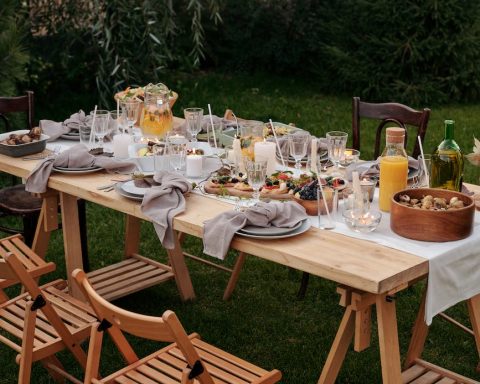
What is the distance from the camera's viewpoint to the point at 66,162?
3727 mm

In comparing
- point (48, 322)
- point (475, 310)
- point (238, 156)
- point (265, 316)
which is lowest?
point (265, 316)

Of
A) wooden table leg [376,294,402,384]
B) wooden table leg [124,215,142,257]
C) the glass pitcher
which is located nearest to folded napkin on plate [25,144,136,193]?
the glass pitcher

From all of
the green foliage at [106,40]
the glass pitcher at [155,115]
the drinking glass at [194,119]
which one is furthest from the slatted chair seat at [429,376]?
the green foliage at [106,40]

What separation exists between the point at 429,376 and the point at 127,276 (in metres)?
1.87

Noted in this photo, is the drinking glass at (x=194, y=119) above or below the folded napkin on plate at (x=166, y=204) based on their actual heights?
above

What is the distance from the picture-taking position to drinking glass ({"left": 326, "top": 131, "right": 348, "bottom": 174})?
3.55 m

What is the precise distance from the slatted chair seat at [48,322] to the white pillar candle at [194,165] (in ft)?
2.39

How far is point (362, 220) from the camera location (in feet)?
9.64

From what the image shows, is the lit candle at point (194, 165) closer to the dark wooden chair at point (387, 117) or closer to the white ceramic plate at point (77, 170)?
the white ceramic plate at point (77, 170)

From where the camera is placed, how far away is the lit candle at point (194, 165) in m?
3.59

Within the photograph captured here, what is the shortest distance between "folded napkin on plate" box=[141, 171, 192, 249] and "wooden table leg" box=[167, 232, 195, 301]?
116 centimetres

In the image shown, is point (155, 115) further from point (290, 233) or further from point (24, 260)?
point (290, 233)

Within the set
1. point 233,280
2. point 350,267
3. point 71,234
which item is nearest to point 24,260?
point 71,234

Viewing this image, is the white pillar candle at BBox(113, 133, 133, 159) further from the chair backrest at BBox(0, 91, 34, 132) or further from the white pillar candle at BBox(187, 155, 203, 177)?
the chair backrest at BBox(0, 91, 34, 132)
